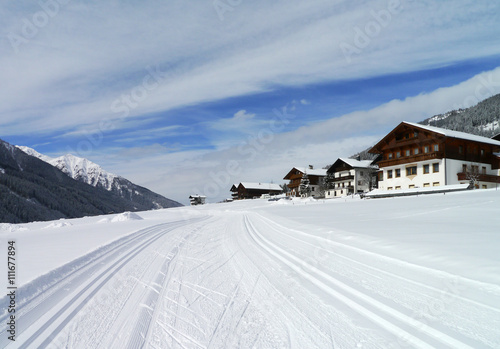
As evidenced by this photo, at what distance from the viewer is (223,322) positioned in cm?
450

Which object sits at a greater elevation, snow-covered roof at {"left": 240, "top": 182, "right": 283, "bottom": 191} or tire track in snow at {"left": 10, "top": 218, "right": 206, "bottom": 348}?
snow-covered roof at {"left": 240, "top": 182, "right": 283, "bottom": 191}

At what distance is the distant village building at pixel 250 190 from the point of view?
116 meters

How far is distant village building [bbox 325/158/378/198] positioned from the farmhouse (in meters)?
15.5

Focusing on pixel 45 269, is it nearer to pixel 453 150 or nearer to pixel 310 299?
pixel 310 299


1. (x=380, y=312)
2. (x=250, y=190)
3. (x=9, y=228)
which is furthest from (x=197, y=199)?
(x=380, y=312)

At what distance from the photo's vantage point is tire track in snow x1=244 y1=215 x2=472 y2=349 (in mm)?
3717

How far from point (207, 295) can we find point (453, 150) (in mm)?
46963

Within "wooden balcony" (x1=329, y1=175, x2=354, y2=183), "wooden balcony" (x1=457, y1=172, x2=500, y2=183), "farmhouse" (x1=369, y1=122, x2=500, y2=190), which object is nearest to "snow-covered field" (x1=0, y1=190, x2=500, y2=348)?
"wooden balcony" (x1=457, y1=172, x2=500, y2=183)

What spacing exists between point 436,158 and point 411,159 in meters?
4.21

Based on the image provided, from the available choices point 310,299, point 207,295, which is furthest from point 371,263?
→ point 207,295

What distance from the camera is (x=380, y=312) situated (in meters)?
4.62

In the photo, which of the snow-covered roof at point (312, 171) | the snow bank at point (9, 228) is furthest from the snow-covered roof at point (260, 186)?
the snow bank at point (9, 228)

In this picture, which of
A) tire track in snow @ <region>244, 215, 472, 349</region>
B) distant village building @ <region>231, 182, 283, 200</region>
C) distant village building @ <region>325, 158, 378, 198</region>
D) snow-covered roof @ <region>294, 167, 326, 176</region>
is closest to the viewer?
tire track in snow @ <region>244, 215, 472, 349</region>

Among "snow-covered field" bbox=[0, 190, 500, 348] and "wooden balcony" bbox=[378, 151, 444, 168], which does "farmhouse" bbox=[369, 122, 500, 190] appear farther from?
"snow-covered field" bbox=[0, 190, 500, 348]
